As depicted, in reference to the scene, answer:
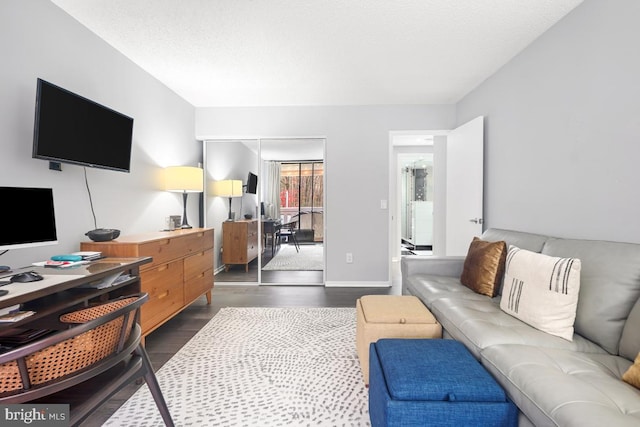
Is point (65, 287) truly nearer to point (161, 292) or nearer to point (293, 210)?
point (161, 292)

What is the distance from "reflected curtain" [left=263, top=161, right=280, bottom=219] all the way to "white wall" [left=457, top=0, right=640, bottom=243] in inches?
120

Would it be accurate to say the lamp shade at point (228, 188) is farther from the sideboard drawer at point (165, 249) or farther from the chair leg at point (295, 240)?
the sideboard drawer at point (165, 249)

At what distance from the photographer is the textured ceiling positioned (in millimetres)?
2021

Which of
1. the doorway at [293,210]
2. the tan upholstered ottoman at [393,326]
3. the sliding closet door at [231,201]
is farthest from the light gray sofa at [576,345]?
the sliding closet door at [231,201]

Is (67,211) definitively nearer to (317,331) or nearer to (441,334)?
(317,331)

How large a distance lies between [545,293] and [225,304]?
299cm

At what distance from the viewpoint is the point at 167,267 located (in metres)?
2.46

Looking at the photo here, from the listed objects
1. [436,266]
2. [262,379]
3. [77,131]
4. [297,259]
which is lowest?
[262,379]

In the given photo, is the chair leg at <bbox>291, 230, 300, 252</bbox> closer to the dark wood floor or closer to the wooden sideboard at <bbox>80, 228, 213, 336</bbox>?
the dark wood floor

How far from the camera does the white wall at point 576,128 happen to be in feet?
5.43

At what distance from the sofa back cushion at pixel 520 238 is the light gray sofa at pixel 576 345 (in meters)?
0.02

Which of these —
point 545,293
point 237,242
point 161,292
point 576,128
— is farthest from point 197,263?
point 576,128

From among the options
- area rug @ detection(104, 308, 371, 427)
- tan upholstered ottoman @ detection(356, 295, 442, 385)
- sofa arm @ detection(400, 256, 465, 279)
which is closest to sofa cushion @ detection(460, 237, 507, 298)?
sofa arm @ detection(400, 256, 465, 279)

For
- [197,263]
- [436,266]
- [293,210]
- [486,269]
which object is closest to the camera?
[486,269]
